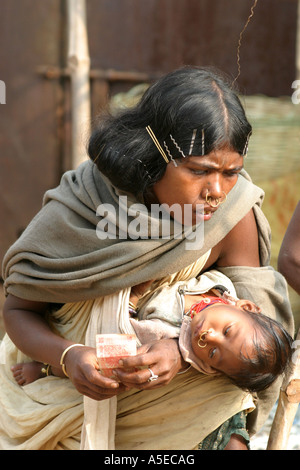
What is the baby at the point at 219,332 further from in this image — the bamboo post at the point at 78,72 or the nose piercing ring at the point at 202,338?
the bamboo post at the point at 78,72

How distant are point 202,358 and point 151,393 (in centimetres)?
30

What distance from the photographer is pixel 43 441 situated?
2.83 m

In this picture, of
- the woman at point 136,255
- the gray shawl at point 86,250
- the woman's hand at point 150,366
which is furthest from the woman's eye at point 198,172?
the woman's hand at point 150,366

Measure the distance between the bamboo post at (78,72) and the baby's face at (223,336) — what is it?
3.27 meters

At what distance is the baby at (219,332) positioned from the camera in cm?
254

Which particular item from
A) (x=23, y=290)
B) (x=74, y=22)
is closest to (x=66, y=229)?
(x=23, y=290)

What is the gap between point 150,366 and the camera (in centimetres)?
250

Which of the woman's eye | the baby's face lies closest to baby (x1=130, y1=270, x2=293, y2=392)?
the baby's face

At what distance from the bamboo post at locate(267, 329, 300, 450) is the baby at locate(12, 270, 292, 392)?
0.06m

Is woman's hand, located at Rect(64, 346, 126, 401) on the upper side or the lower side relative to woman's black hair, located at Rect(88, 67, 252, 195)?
lower

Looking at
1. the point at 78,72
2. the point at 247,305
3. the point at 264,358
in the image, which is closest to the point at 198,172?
the point at 247,305

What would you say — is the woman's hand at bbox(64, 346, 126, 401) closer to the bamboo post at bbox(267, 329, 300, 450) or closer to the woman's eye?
the bamboo post at bbox(267, 329, 300, 450)

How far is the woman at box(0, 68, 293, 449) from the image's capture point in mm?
2631

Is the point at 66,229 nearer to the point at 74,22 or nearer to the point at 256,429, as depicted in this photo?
the point at 256,429
